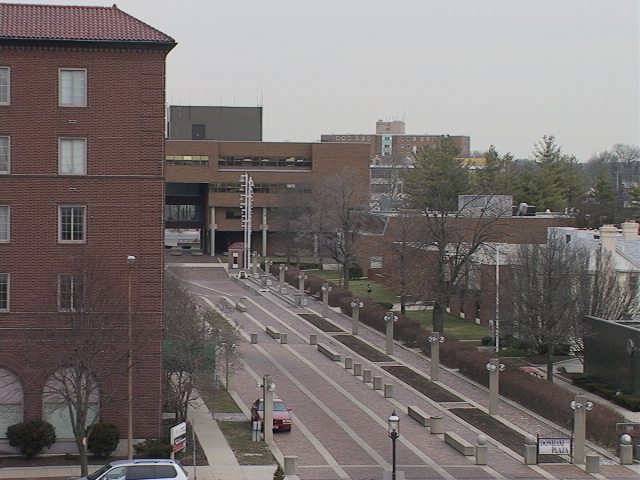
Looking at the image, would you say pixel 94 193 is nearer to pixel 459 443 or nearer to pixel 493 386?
pixel 459 443

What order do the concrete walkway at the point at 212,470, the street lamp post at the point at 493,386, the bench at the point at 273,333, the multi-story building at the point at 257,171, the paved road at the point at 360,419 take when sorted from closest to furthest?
the concrete walkway at the point at 212,470
the paved road at the point at 360,419
the street lamp post at the point at 493,386
the bench at the point at 273,333
the multi-story building at the point at 257,171

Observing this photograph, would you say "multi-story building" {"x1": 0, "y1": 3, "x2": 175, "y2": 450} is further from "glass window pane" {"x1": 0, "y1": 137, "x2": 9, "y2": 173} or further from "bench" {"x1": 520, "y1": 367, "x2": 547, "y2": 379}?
"bench" {"x1": 520, "y1": 367, "x2": 547, "y2": 379}

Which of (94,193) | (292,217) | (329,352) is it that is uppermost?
(94,193)

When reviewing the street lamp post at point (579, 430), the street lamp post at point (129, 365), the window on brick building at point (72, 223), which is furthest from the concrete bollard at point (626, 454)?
the window on brick building at point (72, 223)

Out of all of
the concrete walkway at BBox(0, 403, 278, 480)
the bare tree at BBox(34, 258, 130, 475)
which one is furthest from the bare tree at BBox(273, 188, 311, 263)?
the bare tree at BBox(34, 258, 130, 475)

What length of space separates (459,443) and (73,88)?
18.1 m

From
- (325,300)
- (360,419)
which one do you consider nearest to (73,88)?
(360,419)

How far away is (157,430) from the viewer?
37.8 m

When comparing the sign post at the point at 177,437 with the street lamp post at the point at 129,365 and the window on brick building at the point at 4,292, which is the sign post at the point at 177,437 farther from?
the window on brick building at the point at 4,292

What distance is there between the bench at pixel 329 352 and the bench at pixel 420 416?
42.6ft

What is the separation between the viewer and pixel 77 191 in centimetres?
3812

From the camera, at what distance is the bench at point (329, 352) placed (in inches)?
2310

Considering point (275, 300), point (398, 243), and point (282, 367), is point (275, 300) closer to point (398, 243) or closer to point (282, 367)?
point (398, 243)

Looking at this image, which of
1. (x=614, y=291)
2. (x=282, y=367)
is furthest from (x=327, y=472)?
(x=614, y=291)
